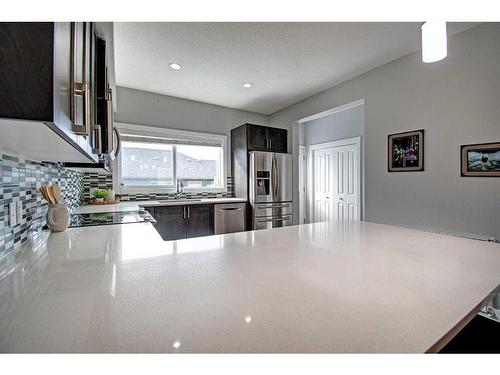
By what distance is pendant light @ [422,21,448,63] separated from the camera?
4.66 feet

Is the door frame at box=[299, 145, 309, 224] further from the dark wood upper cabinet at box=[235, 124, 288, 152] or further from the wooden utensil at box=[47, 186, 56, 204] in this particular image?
the wooden utensil at box=[47, 186, 56, 204]

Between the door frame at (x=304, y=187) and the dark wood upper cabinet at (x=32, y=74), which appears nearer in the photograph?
the dark wood upper cabinet at (x=32, y=74)

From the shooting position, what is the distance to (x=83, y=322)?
46 cm

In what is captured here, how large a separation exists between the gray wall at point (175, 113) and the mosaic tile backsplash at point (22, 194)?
226cm

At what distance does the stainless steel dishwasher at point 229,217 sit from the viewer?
352 centimetres

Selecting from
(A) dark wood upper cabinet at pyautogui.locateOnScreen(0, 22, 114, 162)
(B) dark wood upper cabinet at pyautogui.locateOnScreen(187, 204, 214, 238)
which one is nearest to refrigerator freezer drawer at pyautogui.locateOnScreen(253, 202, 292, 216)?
(B) dark wood upper cabinet at pyautogui.locateOnScreen(187, 204, 214, 238)

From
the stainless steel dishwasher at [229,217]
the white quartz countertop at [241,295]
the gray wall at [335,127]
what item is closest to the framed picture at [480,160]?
the white quartz countertop at [241,295]

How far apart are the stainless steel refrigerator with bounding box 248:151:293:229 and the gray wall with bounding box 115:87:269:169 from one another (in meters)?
0.75

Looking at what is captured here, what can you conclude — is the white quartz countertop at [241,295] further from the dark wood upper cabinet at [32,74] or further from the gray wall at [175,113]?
the gray wall at [175,113]

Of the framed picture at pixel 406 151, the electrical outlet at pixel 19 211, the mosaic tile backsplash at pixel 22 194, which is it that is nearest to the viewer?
the mosaic tile backsplash at pixel 22 194

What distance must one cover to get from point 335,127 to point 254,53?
269 centimetres

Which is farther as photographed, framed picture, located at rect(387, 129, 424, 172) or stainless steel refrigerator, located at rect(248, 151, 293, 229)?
stainless steel refrigerator, located at rect(248, 151, 293, 229)

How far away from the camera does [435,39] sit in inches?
56.3
